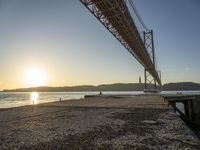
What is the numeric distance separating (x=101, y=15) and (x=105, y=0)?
445 cm

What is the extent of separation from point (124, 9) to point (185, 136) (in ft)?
69.6

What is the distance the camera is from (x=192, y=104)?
96.5 ft

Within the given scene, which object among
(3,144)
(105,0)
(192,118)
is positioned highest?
(105,0)

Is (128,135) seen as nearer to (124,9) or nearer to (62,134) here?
(62,134)

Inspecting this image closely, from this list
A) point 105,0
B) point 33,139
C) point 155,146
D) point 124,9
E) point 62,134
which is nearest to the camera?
point 155,146

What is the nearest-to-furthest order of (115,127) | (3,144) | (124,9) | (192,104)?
(3,144), (115,127), (124,9), (192,104)

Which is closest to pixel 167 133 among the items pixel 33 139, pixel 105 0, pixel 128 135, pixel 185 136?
pixel 185 136

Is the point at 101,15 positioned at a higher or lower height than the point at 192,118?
higher

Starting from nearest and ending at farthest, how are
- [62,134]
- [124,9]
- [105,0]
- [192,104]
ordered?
[62,134], [105,0], [124,9], [192,104]

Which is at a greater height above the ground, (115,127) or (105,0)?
(105,0)

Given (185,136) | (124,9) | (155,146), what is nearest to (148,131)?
(185,136)

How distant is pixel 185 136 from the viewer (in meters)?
7.21

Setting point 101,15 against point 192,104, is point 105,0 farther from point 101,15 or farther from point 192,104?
point 192,104

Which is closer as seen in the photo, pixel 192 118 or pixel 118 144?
pixel 118 144
